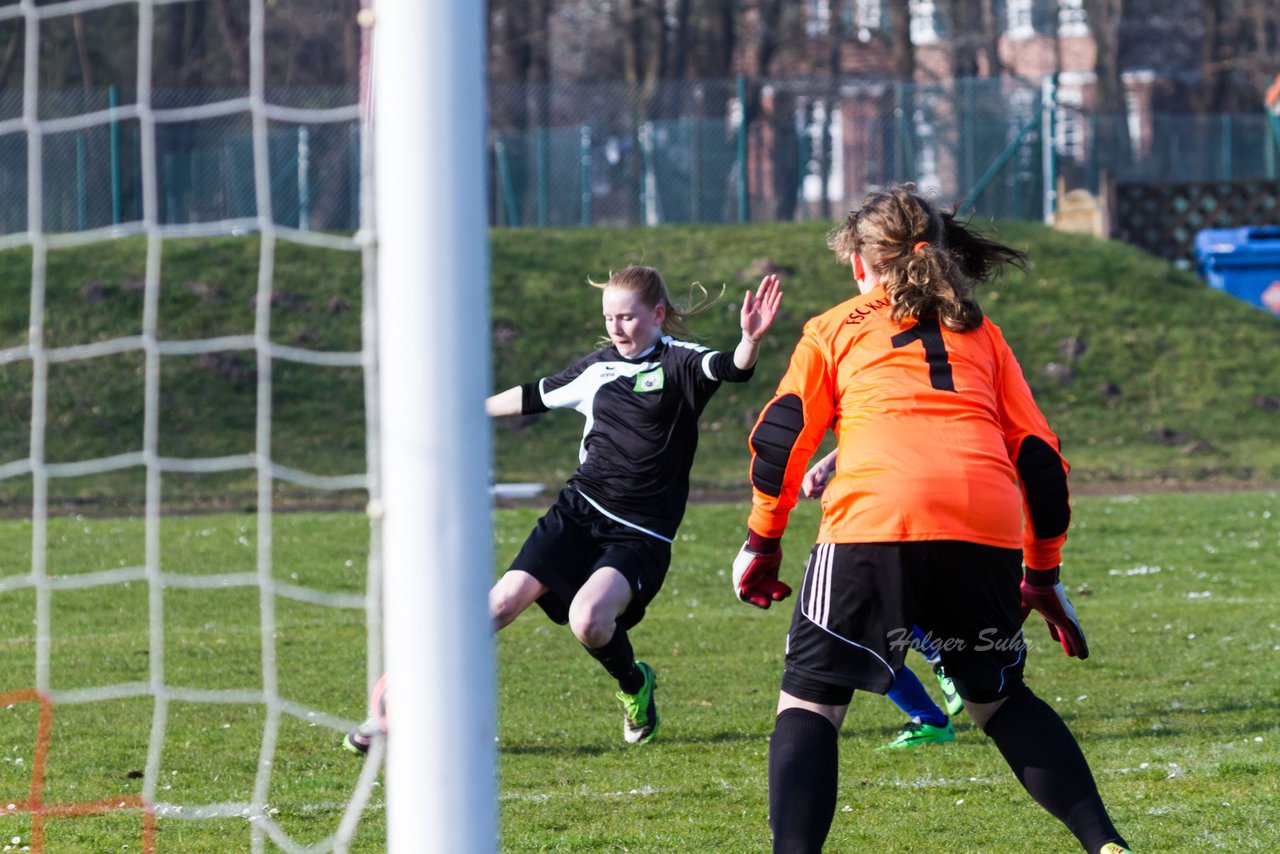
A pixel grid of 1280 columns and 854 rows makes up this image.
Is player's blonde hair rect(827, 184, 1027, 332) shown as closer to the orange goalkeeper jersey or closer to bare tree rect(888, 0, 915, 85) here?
the orange goalkeeper jersey

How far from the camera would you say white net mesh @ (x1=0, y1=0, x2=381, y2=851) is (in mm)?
3770

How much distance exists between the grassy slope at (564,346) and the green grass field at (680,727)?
233 inches

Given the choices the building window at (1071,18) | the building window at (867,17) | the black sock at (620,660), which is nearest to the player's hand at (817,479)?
the black sock at (620,660)

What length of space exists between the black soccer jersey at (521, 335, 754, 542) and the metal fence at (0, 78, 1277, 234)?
18401 mm

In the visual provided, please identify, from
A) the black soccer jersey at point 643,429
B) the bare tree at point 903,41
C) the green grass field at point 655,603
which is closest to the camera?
the green grass field at point 655,603

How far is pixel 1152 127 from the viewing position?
2678 cm

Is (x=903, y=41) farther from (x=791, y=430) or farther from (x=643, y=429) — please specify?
(x=791, y=430)

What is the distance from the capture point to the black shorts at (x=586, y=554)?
5352 mm

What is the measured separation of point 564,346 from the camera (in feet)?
62.5

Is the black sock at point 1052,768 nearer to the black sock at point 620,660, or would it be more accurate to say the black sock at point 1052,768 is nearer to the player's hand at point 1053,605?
the player's hand at point 1053,605

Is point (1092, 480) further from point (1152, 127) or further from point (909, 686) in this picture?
point (1152, 127)

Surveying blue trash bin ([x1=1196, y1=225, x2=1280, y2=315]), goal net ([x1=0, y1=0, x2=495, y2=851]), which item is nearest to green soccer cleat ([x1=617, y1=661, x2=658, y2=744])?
goal net ([x1=0, y1=0, x2=495, y2=851])

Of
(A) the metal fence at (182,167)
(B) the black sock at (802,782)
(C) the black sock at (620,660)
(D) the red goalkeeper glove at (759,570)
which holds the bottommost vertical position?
(C) the black sock at (620,660)

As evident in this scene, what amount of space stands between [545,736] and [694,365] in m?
1.44
